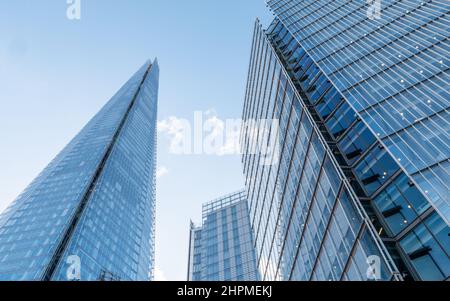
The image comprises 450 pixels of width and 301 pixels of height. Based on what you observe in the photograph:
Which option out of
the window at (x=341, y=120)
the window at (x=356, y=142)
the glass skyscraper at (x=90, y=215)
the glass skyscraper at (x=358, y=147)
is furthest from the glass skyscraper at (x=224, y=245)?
the window at (x=356, y=142)

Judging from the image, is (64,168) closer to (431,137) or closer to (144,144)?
(144,144)

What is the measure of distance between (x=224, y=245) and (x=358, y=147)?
6002 cm

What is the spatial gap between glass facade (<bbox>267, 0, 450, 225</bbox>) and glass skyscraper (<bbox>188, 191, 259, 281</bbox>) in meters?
46.9

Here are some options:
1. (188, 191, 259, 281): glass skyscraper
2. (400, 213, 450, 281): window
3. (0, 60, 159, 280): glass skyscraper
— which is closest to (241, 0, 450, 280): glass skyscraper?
(400, 213, 450, 281): window

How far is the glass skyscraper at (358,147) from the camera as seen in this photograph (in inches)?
900

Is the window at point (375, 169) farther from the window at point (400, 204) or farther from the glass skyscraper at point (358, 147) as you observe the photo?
the window at point (400, 204)

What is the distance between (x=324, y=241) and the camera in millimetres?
31234

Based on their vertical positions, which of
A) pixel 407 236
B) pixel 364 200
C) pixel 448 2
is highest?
pixel 448 2

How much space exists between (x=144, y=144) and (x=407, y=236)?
408ft

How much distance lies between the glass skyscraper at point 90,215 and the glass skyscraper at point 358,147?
25.6 m

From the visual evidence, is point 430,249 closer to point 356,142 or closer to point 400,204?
point 400,204

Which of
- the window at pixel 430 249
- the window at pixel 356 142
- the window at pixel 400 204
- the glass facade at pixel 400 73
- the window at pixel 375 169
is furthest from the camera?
the window at pixel 356 142
